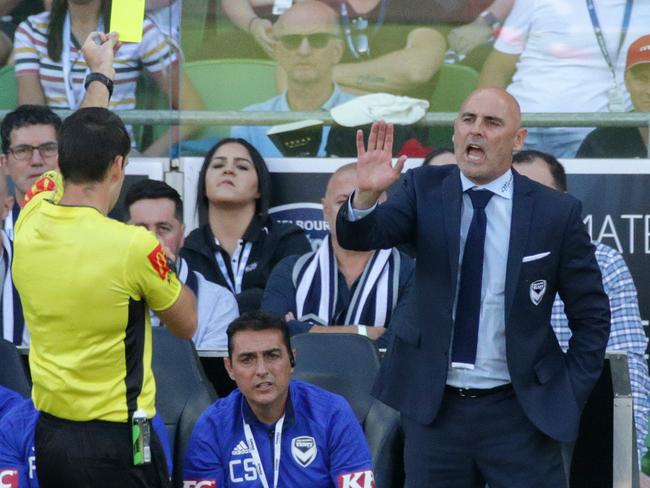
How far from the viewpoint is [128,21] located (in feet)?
16.7

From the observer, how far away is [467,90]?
6.69 meters

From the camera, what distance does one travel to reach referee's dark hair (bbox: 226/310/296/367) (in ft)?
16.0

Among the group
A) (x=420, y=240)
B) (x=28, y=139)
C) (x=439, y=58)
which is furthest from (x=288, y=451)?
(x=439, y=58)

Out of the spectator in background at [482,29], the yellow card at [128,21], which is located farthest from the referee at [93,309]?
the spectator in background at [482,29]

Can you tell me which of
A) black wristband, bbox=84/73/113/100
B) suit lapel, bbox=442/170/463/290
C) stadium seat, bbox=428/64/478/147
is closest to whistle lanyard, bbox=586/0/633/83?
stadium seat, bbox=428/64/478/147

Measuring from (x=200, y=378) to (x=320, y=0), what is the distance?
2.46 meters

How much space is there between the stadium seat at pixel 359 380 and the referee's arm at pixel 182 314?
1346 millimetres

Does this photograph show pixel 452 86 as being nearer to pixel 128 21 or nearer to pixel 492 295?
pixel 128 21

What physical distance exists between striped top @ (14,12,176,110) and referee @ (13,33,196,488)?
2.99 meters

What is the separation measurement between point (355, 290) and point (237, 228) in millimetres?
907

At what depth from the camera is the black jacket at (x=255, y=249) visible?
20.4ft

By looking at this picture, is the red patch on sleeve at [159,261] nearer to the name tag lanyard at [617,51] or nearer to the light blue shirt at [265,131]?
the light blue shirt at [265,131]

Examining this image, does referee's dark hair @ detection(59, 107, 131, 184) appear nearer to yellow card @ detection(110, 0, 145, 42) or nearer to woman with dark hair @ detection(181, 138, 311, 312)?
yellow card @ detection(110, 0, 145, 42)

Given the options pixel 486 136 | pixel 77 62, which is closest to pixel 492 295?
pixel 486 136
